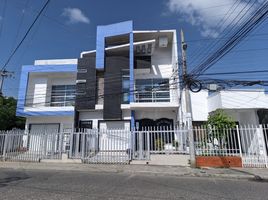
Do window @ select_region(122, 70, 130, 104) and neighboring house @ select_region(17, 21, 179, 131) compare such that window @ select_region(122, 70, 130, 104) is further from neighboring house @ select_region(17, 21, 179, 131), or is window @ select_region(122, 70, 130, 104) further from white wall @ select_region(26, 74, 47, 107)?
white wall @ select_region(26, 74, 47, 107)

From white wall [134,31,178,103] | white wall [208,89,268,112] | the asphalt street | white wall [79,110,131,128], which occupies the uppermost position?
white wall [134,31,178,103]

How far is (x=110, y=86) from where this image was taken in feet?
62.1

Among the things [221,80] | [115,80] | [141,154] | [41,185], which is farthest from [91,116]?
[41,185]

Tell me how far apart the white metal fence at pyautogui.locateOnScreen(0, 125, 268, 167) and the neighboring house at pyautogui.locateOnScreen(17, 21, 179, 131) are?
5.16m

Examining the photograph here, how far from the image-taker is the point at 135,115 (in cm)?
1903

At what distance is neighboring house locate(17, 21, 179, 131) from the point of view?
→ 18.8 m

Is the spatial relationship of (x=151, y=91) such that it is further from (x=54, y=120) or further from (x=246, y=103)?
(x=54, y=120)

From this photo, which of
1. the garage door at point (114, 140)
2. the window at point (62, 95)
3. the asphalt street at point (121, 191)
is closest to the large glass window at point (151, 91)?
the window at point (62, 95)

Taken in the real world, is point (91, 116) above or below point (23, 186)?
above

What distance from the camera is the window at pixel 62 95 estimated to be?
20.9 metres

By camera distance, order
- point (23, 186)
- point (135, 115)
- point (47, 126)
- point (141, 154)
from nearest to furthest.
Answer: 1. point (23, 186)
2. point (141, 154)
3. point (135, 115)
4. point (47, 126)

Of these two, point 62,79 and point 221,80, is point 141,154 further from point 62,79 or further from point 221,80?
point 62,79

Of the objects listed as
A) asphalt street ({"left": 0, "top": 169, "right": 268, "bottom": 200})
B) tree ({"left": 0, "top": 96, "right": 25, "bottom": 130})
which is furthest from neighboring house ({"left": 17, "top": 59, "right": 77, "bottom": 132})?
asphalt street ({"left": 0, "top": 169, "right": 268, "bottom": 200})

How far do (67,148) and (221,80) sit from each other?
10.4m
